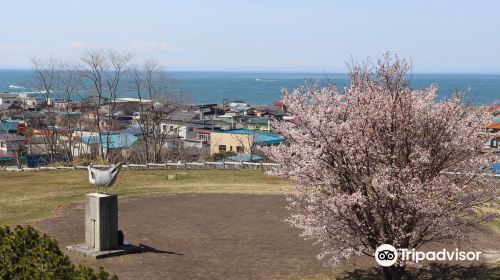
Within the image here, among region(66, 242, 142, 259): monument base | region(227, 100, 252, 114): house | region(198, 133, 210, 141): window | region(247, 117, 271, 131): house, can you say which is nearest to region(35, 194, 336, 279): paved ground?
region(66, 242, 142, 259): monument base

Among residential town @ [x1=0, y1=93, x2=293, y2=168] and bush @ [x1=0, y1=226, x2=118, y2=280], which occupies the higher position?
bush @ [x1=0, y1=226, x2=118, y2=280]

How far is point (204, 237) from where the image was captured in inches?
989

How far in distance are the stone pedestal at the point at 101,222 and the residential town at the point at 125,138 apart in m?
25.8

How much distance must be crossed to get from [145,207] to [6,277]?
1971 centimetres

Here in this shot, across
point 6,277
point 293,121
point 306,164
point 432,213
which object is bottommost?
point 6,277

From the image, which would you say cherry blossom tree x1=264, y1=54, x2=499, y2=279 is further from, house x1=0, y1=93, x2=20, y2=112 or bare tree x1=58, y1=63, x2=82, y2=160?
house x1=0, y1=93, x2=20, y2=112

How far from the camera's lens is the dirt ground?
20.0 metres

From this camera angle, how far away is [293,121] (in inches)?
685

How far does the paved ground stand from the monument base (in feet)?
1.33

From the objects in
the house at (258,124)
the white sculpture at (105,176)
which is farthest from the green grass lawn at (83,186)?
the house at (258,124)

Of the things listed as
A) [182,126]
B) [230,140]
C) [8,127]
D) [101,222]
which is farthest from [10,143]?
[101,222]

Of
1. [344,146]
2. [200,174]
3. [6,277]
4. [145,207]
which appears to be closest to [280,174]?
[344,146]

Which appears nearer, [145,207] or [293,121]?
[293,121]

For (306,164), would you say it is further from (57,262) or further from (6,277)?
(6,277)
